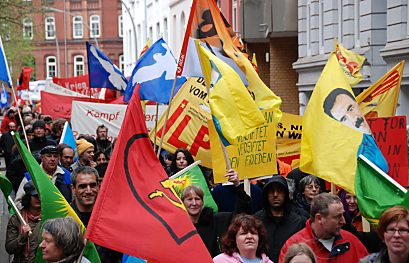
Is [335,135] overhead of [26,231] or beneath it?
overhead

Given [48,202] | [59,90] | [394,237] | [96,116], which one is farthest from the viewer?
[59,90]

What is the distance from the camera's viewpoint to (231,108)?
30.3 ft

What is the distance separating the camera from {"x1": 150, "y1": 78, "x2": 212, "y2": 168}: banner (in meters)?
14.1

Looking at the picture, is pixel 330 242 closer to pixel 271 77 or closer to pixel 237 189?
pixel 237 189

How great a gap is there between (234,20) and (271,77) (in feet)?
14.6

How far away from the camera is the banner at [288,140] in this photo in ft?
43.9

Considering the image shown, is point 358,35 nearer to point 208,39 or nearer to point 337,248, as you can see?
point 208,39

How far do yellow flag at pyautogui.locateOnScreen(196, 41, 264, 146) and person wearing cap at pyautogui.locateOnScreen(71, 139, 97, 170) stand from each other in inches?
131

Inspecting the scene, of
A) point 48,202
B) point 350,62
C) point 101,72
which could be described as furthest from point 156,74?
point 48,202

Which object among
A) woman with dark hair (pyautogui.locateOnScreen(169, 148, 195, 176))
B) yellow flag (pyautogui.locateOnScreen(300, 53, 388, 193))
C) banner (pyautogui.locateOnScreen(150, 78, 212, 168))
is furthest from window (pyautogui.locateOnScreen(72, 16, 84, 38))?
yellow flag (pyautogui.locateOnScreen(300, 53, 388, 193))

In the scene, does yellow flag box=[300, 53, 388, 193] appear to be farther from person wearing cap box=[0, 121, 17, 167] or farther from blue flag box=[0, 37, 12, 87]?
person wearing cap box=[0, 121, 17, 167]

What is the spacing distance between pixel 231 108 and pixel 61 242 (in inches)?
122

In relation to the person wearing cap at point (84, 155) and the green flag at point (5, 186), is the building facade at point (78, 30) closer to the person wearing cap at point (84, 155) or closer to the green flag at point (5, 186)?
the person wearing cap at point (84, 155)

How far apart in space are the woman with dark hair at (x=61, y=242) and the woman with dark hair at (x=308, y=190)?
3307 millimetres
